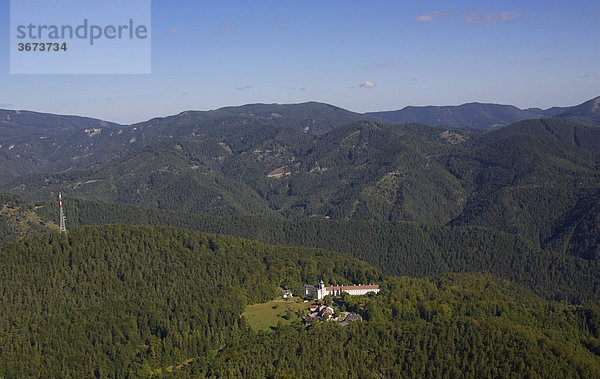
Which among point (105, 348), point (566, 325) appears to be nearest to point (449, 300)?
point (566, 325)

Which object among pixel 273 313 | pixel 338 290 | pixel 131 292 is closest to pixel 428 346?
pixel 273 313

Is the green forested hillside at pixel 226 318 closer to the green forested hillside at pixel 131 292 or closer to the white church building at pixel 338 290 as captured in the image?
the green forested hillside at pixel 131 292

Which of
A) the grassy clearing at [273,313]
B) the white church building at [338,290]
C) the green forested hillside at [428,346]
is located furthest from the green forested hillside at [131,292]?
the green forested hillside at [428,346]

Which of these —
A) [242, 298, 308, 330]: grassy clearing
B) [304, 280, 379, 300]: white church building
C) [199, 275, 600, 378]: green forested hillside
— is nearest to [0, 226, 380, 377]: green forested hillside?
[242, 298, 308, 330]: grassy clearing

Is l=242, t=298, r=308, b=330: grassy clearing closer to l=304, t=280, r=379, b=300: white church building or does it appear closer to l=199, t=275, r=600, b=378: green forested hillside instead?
l=304, t=280, r=379, b=300: white church building

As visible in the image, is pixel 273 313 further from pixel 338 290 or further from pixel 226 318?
pixel 338 290
